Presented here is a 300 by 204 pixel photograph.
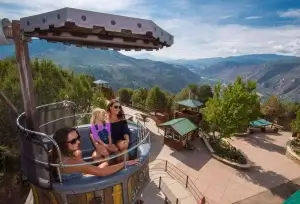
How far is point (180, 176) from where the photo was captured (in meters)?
18.9

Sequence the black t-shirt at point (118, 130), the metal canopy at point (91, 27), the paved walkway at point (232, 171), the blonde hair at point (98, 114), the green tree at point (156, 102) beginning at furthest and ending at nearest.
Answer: the green tree at point (156, 102)
the paved walkway at point (232, 171)
the black t-shirt at point (118, 130)
the blonde hair at point (98, 114)
the metal canopy at point (91, 27)

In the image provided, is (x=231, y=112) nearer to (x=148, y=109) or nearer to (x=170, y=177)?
(x=170, y=177)

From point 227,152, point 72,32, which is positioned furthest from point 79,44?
point 227,152

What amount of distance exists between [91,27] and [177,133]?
2159cm

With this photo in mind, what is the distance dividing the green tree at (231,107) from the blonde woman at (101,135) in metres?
18.8

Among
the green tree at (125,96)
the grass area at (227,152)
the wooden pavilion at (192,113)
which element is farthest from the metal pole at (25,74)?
the green tree at (125,96)

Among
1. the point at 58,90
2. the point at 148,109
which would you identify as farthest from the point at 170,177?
the point at 148,109

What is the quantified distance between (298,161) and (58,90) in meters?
25.6

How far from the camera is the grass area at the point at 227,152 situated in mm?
23364

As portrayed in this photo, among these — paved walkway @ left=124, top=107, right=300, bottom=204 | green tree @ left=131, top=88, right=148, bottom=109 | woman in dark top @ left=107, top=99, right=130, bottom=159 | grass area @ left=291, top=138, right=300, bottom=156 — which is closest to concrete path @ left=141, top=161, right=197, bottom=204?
paved walkway @ left=124, top=107, right=300, bottom=204

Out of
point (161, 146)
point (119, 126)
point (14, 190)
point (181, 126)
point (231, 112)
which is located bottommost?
point (14, 190)

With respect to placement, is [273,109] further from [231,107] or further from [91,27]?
[91,27]

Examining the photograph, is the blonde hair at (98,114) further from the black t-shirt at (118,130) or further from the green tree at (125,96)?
the green tree at (125,96)

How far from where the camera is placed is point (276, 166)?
928 inches
